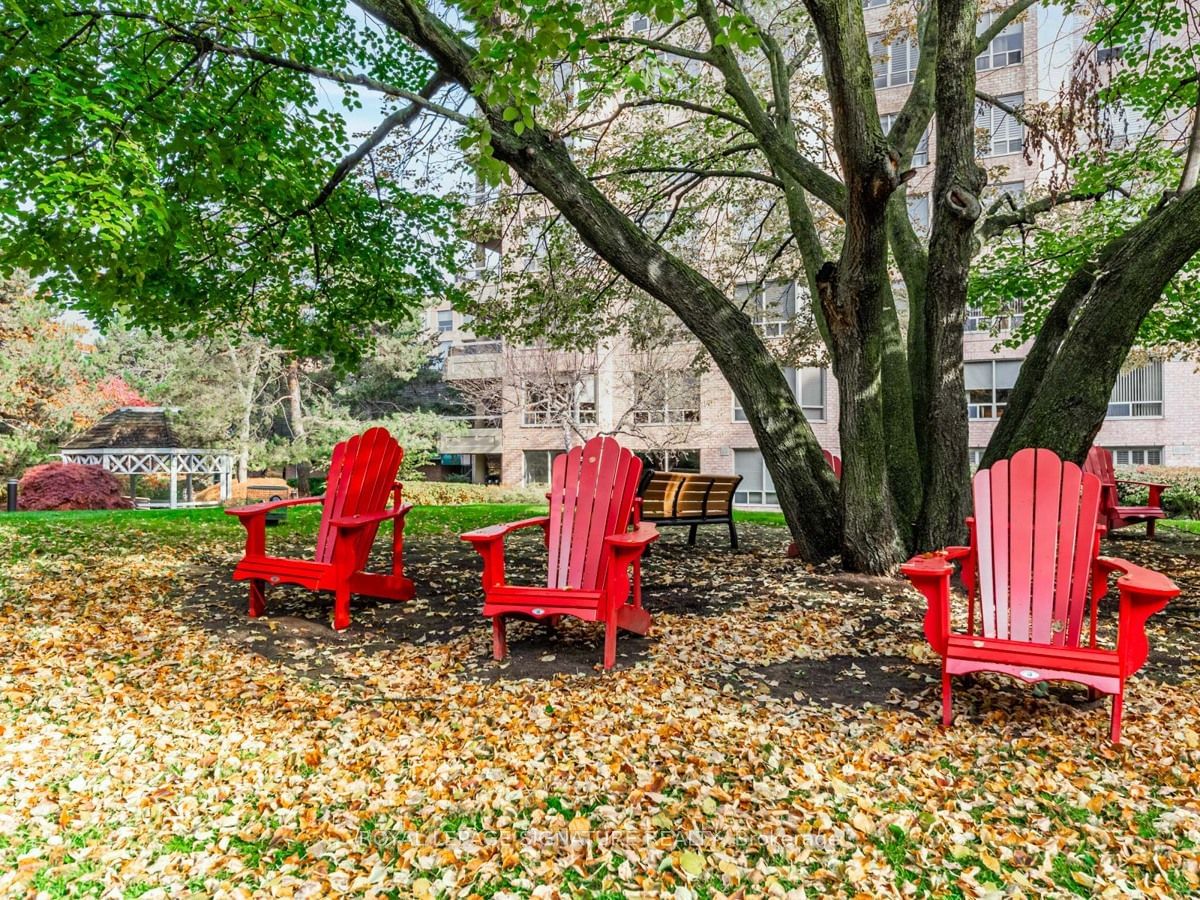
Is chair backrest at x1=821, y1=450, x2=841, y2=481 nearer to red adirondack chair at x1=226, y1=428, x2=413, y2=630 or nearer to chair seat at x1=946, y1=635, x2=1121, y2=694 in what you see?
chair seat at x1=946, y1=635, x2=1121, y2=694

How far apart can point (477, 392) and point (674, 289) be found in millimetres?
17885

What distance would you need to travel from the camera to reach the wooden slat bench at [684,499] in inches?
298

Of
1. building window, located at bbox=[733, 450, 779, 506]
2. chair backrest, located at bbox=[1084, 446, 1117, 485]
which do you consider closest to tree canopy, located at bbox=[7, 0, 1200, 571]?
chair backrest, located at bbox=[1084, 446, 1117, 485]

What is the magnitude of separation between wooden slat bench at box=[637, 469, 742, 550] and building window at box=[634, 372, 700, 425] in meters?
12.6

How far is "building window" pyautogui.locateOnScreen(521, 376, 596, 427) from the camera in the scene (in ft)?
68.0

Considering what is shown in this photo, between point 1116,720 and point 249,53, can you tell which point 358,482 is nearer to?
point 249,53

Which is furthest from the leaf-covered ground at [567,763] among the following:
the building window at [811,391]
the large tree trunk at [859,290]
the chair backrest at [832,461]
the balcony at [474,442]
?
the balcony at [474,442]

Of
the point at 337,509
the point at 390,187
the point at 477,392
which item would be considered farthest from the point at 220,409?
the point at 337,509

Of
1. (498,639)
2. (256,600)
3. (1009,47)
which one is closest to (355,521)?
(256,600)

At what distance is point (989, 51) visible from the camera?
20.4 metres

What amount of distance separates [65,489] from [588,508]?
46.9 ft

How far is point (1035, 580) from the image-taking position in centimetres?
323

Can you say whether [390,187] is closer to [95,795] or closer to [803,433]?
[803,433]

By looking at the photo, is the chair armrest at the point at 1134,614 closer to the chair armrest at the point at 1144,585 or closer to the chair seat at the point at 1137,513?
the chair armrest at the point at 1144,585
